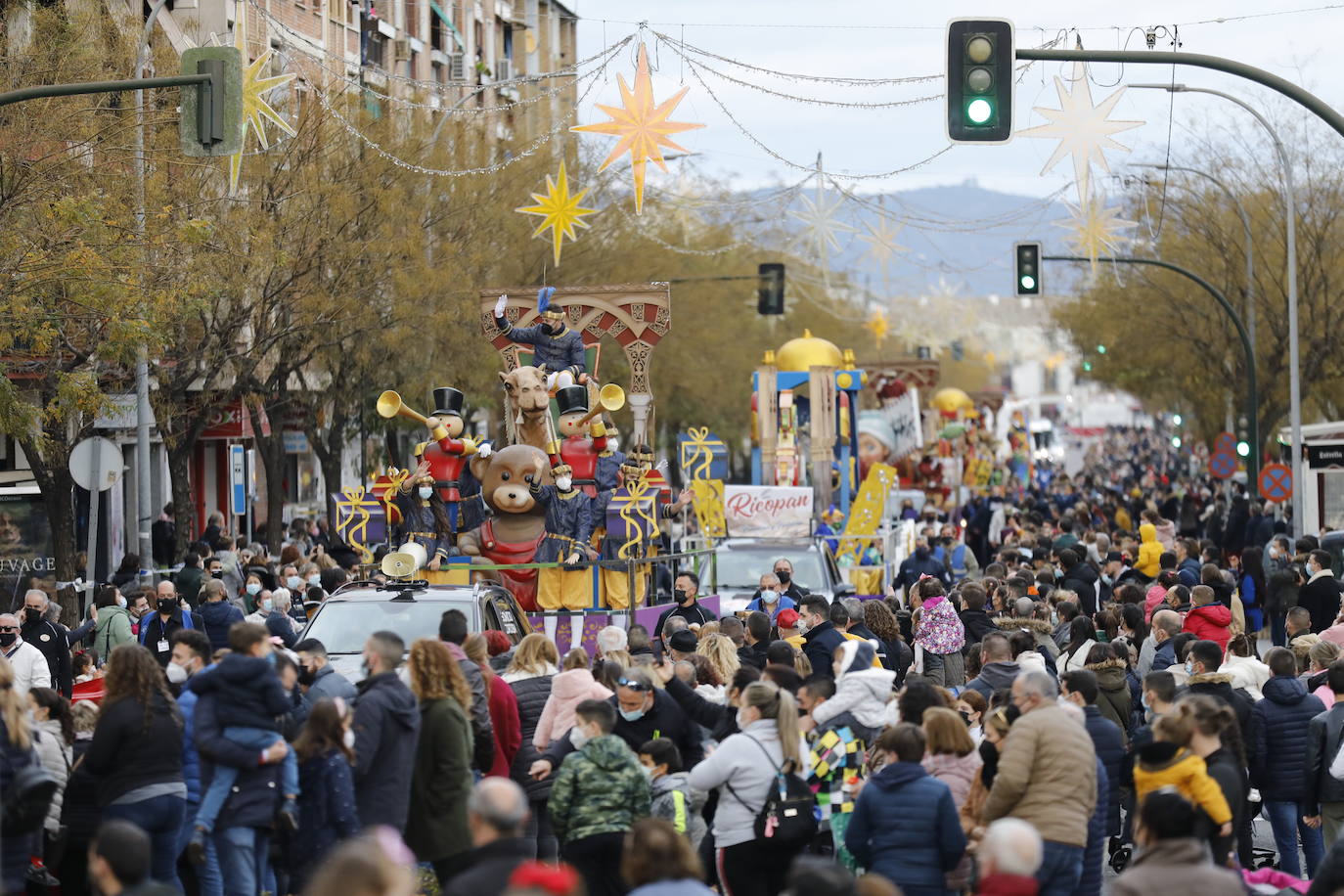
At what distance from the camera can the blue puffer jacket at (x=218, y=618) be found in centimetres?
1631

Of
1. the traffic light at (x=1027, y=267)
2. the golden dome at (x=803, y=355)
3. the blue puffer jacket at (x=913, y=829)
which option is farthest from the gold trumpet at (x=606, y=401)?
the golden dome at (x=803, y=355)

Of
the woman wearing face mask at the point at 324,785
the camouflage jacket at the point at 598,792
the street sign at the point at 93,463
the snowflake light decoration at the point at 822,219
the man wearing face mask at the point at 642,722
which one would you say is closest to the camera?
the camouflage jacket at the point at 598,792

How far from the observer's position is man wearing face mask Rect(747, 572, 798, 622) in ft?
58.5

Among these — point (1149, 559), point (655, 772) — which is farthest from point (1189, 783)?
point (1149, 559)

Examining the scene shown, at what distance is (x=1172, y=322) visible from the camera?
45.8m

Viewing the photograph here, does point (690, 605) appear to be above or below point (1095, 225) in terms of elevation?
below

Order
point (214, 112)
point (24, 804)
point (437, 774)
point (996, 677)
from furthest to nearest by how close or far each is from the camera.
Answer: point (214, 112)
point (996, 677)
point (437, 774)
point (24, 804)

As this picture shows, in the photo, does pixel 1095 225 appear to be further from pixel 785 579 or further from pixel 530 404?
pixel 785 579

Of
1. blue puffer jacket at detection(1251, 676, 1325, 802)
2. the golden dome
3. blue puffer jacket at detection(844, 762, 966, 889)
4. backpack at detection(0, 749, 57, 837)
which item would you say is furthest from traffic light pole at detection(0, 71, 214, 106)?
the golden dome

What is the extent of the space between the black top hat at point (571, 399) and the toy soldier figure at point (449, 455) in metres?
0.91

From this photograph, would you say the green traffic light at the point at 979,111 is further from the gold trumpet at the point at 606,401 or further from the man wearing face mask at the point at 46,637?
the man wearing face mask at the point at 46,637

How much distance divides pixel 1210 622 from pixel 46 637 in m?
8.51

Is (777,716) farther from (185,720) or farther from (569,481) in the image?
(569,481)

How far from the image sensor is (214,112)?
15828 millimetres
